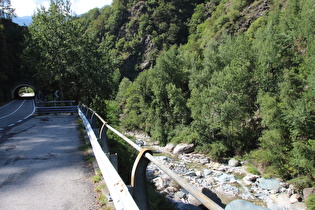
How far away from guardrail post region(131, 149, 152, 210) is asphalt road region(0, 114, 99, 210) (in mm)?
1473

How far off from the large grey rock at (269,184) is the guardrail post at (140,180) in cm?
2047

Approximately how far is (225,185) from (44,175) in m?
18.1

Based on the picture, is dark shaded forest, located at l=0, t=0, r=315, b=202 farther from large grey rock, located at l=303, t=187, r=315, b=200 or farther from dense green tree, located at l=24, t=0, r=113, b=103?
large grey rock, located at l=303, t=187, r=315, b=200

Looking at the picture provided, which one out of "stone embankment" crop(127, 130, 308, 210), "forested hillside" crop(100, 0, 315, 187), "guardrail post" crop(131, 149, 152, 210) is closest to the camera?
"guardrail post" crop(131, 149, 152, 210)

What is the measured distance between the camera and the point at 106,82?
19969 mm

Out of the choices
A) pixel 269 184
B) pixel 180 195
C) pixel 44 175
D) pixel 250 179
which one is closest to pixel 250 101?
pixel 250 179

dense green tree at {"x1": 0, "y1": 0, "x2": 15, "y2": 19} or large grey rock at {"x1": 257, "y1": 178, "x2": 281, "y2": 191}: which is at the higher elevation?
dense green tree at {"x1": 0, "y1": 0, "x2": 15, "y2": 19}

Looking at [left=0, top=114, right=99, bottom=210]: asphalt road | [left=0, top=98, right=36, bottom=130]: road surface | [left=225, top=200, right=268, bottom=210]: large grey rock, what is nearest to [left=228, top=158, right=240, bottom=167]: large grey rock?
[left=0, top=98, right=36, bottom=130]: road surface

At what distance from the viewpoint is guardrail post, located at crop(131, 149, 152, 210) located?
2453 mm

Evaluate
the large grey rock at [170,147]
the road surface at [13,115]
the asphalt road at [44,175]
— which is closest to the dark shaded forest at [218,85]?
the large grey rock at [170,147]

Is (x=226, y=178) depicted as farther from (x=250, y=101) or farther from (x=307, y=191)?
(x=250, y=101)

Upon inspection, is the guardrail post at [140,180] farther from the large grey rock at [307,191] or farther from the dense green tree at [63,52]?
the large grey rock at [307,191]

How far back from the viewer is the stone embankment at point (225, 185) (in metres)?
16.0

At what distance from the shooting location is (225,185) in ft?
65.7
